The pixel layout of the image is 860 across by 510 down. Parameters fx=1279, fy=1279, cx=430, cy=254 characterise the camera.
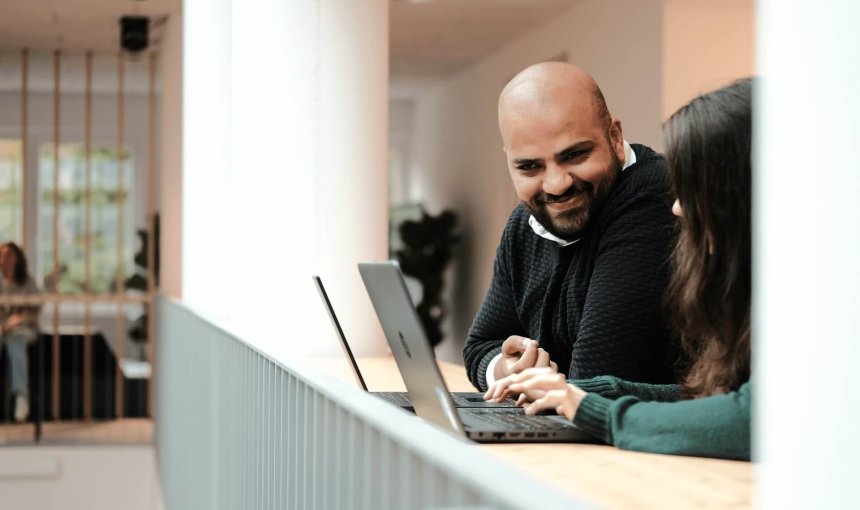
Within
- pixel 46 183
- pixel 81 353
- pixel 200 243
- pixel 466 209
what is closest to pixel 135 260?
pixel 81 353

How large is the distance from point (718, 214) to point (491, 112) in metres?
10.5

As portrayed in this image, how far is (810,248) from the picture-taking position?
847 mm

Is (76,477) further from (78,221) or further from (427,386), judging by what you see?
(427,386)

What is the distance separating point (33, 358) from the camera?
10555 millimetres

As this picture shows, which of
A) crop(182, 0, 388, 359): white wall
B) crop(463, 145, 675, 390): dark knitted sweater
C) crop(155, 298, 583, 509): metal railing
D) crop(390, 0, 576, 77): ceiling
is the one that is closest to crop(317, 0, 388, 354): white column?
crop(182, 0, 388, 359): white wall

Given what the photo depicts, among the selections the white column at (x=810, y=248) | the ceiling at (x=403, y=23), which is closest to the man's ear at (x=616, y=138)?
the white column at (x=810, y=248)

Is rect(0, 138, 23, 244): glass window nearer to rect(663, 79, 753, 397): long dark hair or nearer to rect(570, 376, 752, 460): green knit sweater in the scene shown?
rect(570, 376, 752, 460): green knit sweater

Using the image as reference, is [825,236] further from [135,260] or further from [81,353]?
[135,260]

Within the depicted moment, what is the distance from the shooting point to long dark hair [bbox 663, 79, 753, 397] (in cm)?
163

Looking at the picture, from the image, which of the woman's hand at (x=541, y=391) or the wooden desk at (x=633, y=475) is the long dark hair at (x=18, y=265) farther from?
the wooden desk at (x=633, y=475)

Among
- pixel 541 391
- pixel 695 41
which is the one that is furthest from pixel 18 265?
pixel 541 391

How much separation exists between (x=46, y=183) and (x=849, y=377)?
13484mm

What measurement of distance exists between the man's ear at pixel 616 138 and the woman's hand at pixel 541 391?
1.77ft

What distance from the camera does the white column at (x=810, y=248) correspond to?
822 millimetres
